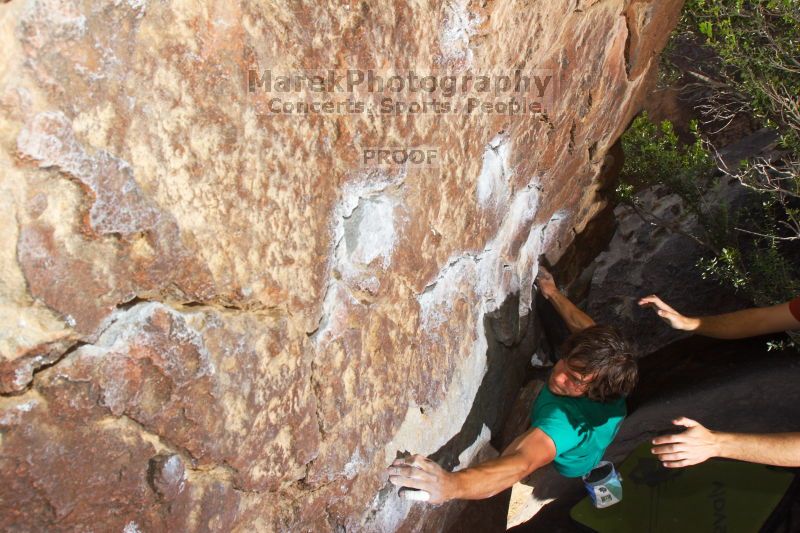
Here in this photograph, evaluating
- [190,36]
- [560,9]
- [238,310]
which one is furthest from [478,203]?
[190,36]

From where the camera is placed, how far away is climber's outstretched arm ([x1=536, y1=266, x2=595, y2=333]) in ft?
9.00

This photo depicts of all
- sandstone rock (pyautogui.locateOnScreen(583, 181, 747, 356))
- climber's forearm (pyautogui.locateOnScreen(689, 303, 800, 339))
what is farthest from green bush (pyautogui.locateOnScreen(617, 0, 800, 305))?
climber's forearm (pyautogui.locateOnScreen(689, 303, 800, 339))

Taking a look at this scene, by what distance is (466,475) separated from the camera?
6.03 feet

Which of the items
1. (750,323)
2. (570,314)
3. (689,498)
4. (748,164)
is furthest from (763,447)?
(748,164)

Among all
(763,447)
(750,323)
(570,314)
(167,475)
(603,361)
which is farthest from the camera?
(570,314)

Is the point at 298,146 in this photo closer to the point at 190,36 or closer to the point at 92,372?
the point at 190,36

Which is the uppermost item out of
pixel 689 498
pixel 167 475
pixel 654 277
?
pixel 167 475

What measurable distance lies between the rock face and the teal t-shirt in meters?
0.35

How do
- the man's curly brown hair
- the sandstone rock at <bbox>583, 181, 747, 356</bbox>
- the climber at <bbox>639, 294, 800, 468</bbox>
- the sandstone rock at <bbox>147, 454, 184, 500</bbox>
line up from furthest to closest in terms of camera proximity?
1. the sandstone rock at <bbox>583, 181, 747, 356</bbox>
2. the man's curly brown hair
3. the climber at <bbox>639, 294, 800, 468</bbox>
4. the sandstone rock at <bbox>147, 454, 184, 500</bbox>

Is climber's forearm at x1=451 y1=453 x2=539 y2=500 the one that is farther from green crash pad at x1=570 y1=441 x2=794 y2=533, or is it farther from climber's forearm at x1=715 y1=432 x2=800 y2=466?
green crash pad at x1=570 y1=441 x2=794 y2=533

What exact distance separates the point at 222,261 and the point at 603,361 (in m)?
1.39

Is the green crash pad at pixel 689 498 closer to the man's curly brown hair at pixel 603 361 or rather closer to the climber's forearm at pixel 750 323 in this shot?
the climber's forearm at pixel 750 323

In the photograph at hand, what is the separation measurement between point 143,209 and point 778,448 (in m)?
1.81

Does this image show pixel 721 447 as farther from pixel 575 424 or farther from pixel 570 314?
pixel 570 314
